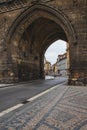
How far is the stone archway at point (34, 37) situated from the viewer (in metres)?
17.7

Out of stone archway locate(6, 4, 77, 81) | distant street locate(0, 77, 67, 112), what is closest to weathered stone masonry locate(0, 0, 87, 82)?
stone archway locate(6, 4, 77, 81)

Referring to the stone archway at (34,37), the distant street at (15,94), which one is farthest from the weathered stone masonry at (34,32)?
the distant street at (15,94)

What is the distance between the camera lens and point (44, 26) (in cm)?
2386

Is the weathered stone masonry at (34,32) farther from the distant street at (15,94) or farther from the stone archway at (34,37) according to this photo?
the distant street at (15,94)

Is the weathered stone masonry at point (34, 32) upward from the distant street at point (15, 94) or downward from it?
upward

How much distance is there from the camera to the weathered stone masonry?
16.5 meters

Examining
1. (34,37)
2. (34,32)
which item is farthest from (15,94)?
(34,37)

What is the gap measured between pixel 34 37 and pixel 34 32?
0.83m

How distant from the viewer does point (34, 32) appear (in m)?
23.7

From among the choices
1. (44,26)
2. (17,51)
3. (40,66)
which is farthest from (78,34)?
(40,66)

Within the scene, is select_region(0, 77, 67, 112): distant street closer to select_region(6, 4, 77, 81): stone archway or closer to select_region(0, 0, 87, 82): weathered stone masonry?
select_region(0, 0, 87, 82): weathered stone masonry

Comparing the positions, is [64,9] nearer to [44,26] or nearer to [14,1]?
[14,1]

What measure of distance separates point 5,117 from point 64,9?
13.6m

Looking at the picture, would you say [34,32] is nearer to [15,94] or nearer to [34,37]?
[34,37]
